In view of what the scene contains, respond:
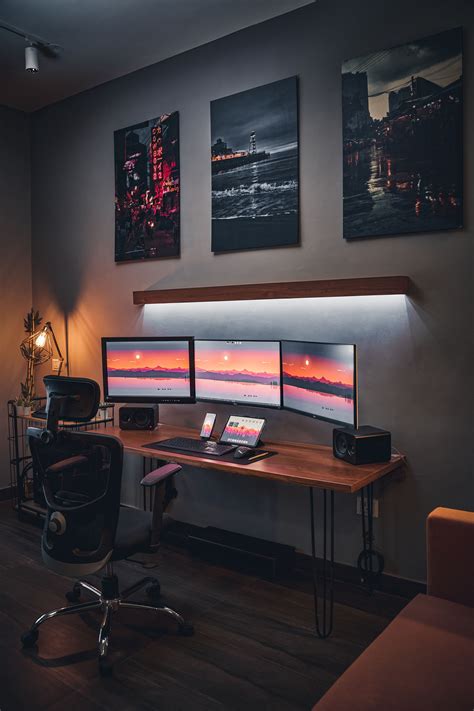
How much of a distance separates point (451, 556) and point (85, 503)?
143cm

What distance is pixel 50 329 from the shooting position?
15.0ft

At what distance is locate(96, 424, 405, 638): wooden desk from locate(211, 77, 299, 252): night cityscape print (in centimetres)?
119

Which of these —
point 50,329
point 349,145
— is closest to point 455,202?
point 349,145

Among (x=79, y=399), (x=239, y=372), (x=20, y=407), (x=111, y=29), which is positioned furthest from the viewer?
(x=20, y=407)

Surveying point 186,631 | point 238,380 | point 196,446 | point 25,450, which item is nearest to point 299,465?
point 196,446

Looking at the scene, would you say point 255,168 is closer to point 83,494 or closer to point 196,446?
point 196,446

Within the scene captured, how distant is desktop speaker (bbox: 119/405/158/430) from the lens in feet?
11.9

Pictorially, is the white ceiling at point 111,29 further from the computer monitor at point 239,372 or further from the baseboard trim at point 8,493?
the baseboard trim at point 8,493

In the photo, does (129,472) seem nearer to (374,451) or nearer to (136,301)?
(136,301)

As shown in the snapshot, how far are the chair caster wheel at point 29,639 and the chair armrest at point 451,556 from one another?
1.65 metres

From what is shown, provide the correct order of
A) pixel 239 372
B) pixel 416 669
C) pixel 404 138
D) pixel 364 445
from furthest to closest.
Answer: pixel 239 372 → pixel 404 138 → pixel 364 445 → pixel 416 669

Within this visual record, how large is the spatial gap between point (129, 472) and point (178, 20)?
9.56 ft

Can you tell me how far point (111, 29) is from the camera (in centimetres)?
342

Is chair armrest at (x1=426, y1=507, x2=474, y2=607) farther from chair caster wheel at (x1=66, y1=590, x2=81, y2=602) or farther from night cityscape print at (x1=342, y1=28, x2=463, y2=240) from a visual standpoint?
chair caster wheel at (x1=66, y1=590, x2=81, y2=602)
